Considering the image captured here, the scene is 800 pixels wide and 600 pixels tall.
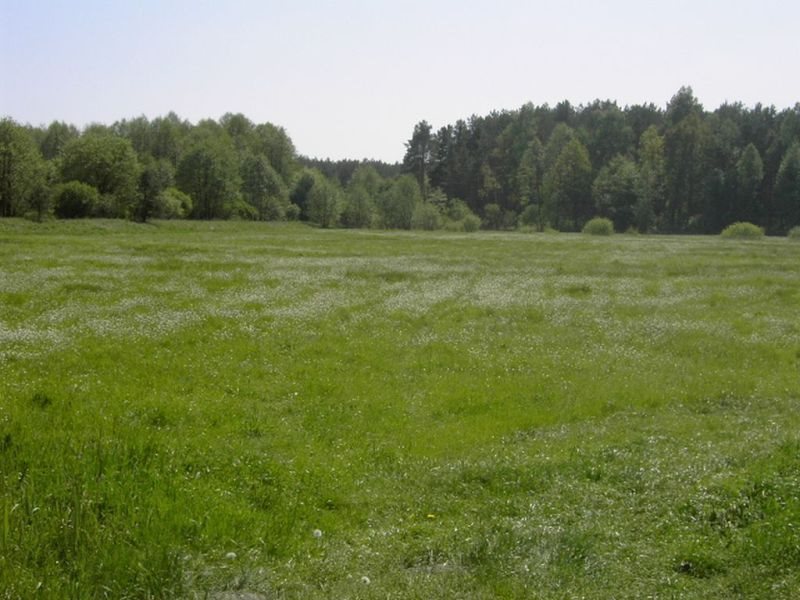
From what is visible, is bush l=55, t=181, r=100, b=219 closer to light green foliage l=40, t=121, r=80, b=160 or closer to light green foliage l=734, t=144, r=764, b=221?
light green foliage l=40, t=121, r=80, b=160

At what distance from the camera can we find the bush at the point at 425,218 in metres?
132

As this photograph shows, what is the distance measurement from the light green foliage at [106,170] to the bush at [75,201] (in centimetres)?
384

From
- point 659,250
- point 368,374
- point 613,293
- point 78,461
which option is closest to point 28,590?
point 78,461

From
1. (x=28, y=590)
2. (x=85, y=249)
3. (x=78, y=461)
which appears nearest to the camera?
(x=28, y=590)

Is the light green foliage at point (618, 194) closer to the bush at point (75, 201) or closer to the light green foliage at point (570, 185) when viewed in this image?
the light green foliage at point (570, 185)

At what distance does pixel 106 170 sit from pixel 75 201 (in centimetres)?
783

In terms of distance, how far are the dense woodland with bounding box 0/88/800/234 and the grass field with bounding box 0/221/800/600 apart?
73081mm

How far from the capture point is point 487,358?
2252cm

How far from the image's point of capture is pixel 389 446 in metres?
14.3

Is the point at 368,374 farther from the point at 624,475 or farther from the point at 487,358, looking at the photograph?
the point at 624,475

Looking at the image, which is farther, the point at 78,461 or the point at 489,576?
the point at 78,461

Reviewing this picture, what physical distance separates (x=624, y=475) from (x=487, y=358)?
10347 millimetres

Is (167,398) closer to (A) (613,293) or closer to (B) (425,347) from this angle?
(B) (425,347)

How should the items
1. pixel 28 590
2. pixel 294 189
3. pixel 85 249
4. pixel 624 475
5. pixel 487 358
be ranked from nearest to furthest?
pixel 28 590, pixel 624 475, pixel 487 358, pixel 85 249, pixel 294 189
